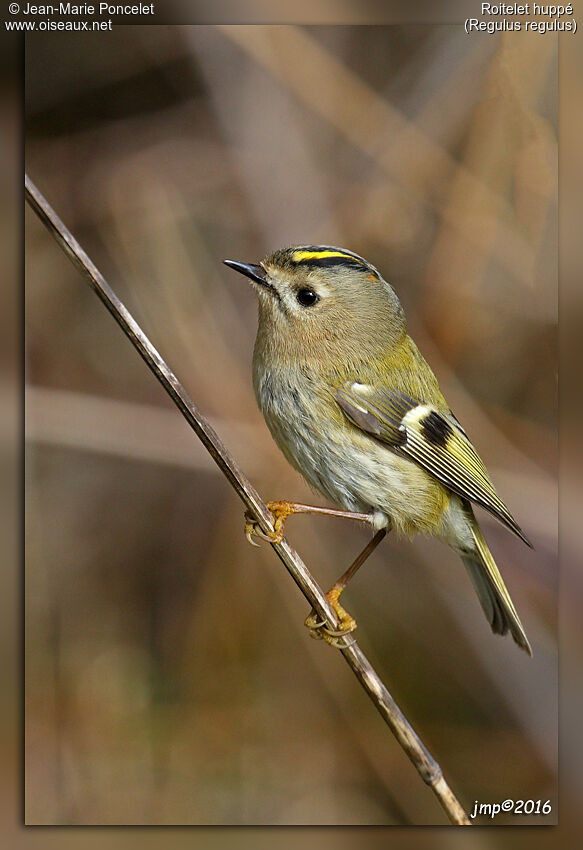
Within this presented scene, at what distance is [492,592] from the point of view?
143cm

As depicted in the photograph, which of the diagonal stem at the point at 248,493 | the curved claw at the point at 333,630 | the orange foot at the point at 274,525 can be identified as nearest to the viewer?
the diagonal stem at the point at 248,493

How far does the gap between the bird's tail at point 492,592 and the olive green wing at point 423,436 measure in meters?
0.11

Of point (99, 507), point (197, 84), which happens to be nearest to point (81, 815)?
point (99, 507)

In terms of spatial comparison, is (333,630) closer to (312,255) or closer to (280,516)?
(280,516)

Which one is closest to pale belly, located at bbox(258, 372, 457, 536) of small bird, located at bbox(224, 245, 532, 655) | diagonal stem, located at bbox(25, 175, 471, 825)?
small bird, located at bbox(224, 245, 532, 655)

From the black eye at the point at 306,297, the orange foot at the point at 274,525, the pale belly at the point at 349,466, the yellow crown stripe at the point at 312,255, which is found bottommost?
the orange foot at the point at 274,525

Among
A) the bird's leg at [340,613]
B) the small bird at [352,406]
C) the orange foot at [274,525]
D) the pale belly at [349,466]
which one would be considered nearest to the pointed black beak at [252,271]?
the small bird at [352,406]

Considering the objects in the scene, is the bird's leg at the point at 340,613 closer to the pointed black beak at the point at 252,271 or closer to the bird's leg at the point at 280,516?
the bird's leg at the point at 280,516

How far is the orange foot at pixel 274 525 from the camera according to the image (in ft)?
3.88

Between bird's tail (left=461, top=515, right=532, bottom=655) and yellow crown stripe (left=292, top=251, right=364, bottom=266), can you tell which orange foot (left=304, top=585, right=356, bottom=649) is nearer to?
bird's tail (left=461, top=515, right=532, bottom=655)

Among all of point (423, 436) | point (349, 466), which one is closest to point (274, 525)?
point (349, 466)

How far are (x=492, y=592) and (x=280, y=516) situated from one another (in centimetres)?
44

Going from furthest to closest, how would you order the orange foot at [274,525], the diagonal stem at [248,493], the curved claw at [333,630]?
the curved claw at [333,630]
the orange foot at [274,525]
the diagonal stem at [248,493]

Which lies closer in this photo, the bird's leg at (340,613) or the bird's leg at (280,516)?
the bird's leg at (280,516)
